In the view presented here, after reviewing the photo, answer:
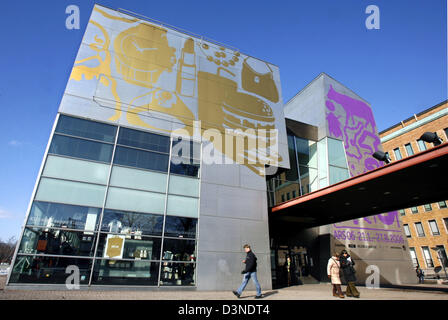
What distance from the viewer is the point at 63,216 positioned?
9.55 metres

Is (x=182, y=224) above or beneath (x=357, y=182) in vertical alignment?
beneath

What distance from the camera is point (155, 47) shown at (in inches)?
558

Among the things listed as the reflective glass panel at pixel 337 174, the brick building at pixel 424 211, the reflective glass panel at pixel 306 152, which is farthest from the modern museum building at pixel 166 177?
the brick building at pixel 424 211

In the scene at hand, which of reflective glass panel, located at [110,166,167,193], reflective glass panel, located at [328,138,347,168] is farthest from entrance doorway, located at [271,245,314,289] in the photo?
reflective glass panel, located at [110,166,167,193]

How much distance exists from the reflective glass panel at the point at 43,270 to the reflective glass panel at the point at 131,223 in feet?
5.15

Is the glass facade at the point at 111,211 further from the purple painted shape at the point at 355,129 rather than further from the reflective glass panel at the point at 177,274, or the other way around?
the purple painted shape at the point at 355,129

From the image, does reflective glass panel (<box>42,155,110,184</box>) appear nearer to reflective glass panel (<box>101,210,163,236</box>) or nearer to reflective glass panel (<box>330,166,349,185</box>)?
reflective glass panel (<box>101,210,163,236</box>)

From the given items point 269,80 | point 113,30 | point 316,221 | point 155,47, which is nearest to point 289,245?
point 316,221

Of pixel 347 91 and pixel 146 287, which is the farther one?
pixel 347 91

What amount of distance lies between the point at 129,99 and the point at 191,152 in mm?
3874

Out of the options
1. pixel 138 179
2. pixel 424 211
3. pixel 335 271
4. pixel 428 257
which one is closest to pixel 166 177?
pixel 138 179

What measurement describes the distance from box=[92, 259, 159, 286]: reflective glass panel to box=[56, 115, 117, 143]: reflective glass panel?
513cm
